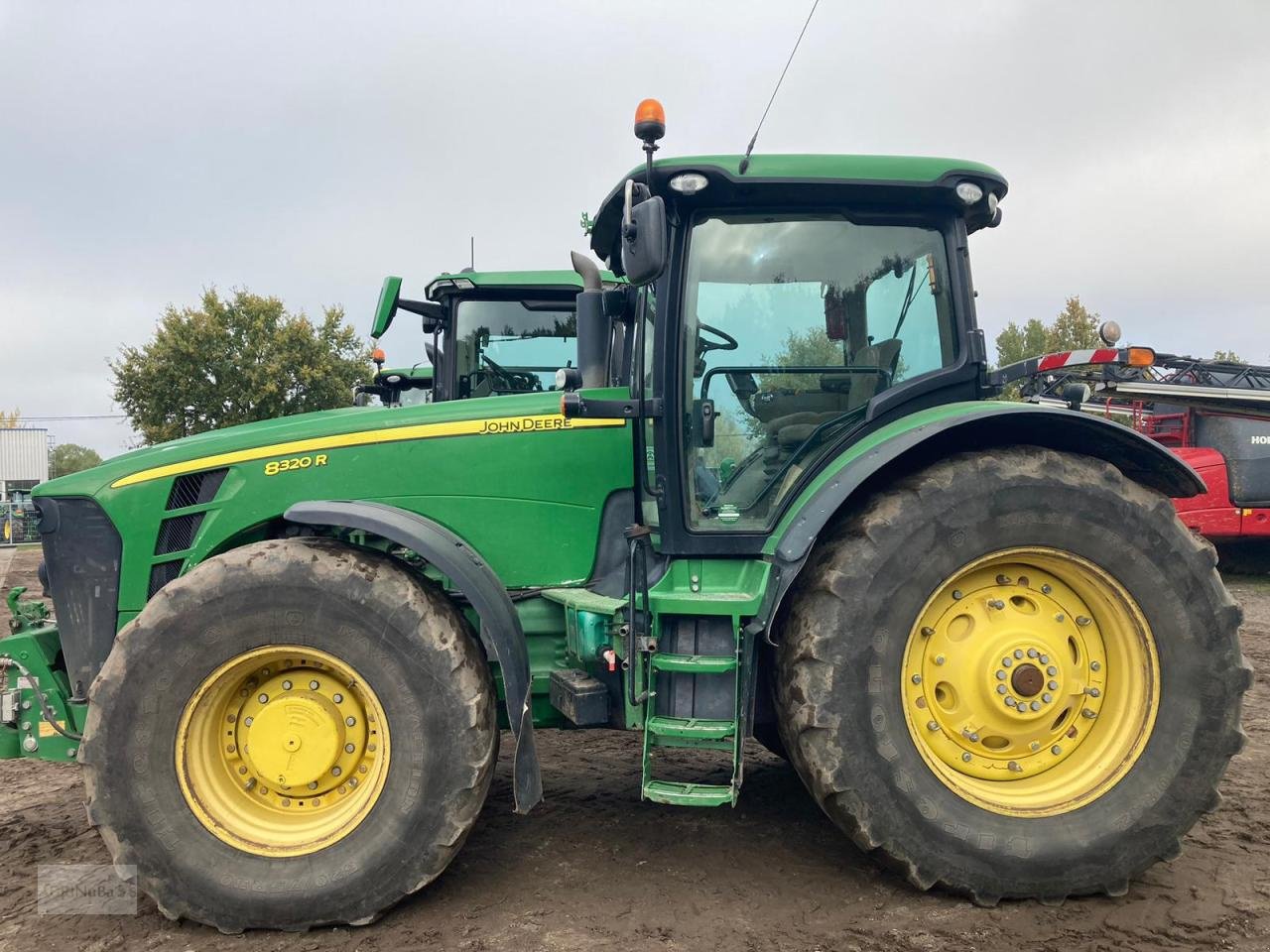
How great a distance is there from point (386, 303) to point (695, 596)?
479 cm

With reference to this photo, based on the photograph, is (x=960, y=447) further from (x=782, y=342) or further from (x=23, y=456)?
(x=23, y=456)

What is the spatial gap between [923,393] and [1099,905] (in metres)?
1.80

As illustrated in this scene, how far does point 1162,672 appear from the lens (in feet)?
9.91

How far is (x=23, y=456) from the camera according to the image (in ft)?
139

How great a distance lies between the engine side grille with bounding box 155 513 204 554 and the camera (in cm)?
336

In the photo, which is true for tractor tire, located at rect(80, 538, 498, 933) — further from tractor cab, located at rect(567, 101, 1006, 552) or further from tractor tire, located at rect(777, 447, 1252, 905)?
tractor tire, located at rect(777, 447, 1252, 905)

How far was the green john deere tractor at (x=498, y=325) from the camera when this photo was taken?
23.3 feet

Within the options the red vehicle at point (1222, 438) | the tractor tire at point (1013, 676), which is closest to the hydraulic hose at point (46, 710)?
the tractor tire at point (1013, 676)

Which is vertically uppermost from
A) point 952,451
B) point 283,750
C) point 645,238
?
point 645,238

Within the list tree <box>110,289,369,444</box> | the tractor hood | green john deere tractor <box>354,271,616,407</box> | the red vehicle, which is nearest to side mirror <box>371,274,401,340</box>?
green john deere tractor <box>354,271,616,407</box>

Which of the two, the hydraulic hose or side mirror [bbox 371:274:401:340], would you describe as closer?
the hydraulic hose

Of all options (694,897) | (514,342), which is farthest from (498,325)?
(694,897)

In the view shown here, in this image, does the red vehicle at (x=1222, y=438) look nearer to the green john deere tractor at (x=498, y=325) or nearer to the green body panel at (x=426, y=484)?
the green john deere tractor at (x=498, y=325)

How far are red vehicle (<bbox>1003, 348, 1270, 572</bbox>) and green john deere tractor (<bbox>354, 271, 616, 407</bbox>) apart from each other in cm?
681
